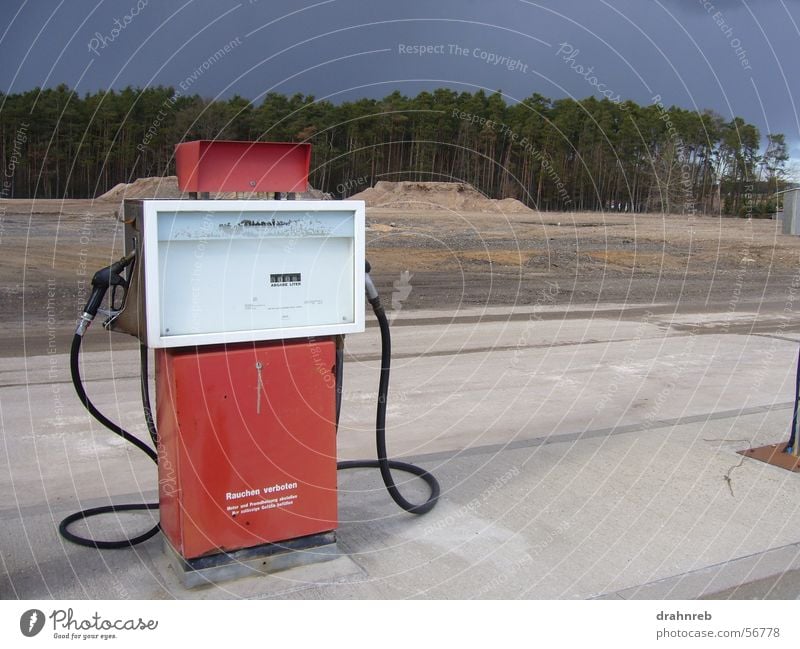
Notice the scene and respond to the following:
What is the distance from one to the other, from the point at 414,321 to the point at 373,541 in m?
8.58

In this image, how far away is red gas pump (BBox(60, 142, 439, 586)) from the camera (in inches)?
146

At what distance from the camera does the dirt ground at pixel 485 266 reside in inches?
595

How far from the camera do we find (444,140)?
2281cm

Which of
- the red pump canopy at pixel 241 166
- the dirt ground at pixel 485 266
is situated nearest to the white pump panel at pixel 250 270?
the red pump canopy at pixel 241 166

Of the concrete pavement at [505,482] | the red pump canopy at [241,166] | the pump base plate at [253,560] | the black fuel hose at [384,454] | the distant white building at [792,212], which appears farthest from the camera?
the distant white building at [792,212]

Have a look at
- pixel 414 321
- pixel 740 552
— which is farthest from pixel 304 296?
pixel 414 321

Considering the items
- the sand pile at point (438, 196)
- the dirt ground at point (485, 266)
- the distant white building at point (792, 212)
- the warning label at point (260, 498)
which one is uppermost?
the sand pile at point (438, 196)

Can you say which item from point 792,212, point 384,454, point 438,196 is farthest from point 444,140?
point 438,196

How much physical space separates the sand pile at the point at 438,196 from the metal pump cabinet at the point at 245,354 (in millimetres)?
42215

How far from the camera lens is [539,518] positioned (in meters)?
4.79

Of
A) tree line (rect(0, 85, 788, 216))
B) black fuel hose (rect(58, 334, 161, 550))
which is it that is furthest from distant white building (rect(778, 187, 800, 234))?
tree line (rect(0, 85, 788, 216))

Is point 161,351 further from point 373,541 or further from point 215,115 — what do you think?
point 215,115

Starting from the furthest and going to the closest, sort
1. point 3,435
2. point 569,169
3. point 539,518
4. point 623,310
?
point 569,169
point 623,310
point 3,435
point 539,518

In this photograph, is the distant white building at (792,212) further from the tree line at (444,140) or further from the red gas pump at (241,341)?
the tree line at (444,140)
